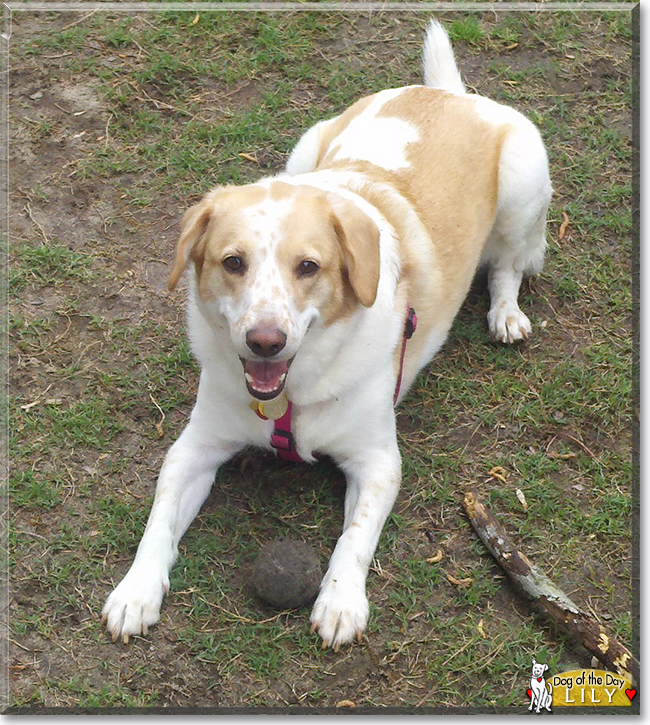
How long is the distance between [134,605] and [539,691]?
56.7 inches

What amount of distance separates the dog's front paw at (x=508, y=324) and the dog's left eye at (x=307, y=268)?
153 centimetres

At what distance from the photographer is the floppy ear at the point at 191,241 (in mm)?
3359

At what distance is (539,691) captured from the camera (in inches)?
130

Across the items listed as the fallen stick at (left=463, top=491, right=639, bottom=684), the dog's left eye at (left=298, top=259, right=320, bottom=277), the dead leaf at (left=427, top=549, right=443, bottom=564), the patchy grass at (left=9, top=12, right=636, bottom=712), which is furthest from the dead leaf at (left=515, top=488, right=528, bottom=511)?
the dog's left eye at (left=298, top=259, right=320, bottom=277)

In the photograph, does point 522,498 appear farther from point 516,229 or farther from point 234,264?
point 234,264

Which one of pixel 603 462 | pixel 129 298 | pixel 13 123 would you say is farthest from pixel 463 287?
pixel 13 123

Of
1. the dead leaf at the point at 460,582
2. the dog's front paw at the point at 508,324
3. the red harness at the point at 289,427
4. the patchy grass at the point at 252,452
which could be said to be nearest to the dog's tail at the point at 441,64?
the patchy grass at the point at 252,452

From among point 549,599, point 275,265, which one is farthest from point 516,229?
point 549,599

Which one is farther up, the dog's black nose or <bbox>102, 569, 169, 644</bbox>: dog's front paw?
the dog's black nose

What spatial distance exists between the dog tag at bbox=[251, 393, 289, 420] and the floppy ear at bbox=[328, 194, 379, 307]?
51 cm

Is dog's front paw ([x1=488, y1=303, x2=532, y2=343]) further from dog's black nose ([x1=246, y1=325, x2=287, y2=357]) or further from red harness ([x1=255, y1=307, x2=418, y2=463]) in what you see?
dog's black nose ([x1=246, y1=325, x2=287, y2=357])

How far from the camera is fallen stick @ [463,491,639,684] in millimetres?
3232

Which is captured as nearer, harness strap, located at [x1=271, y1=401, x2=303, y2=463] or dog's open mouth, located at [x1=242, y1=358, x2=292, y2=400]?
dog's open mouth, located at [x1=242, y1=358, x2=292, y2=400]

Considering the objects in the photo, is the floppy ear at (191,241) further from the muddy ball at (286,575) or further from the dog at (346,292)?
the muddy ball at (286,575)
